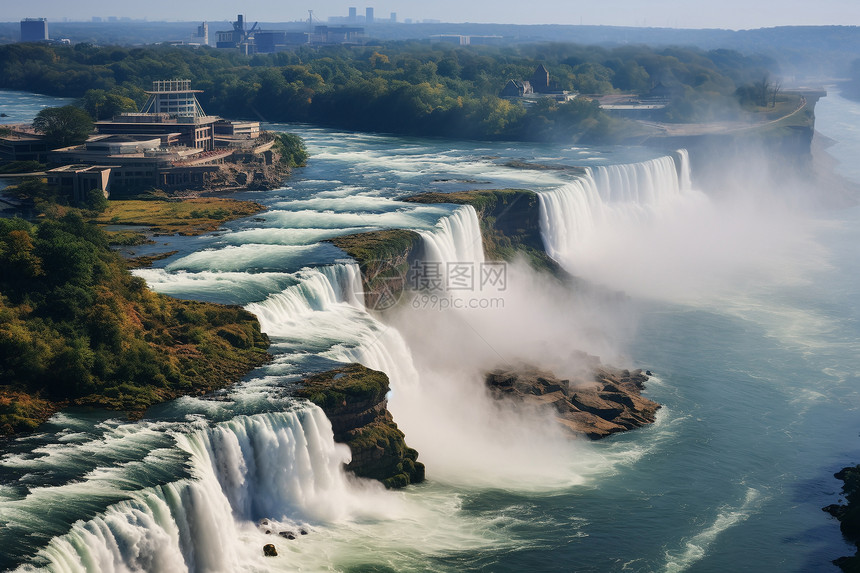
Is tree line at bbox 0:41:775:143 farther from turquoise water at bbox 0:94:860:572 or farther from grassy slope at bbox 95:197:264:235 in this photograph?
turquoise water at bbox 0:94:860:572

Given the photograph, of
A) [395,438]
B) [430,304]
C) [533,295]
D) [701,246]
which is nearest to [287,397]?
[395,438]

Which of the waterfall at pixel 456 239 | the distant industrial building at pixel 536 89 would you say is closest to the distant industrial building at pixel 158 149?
the waterfall at pixel 456 239

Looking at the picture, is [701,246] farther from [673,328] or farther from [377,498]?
[377,498]

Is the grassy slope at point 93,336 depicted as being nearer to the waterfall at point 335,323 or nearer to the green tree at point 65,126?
the waterfall at point 335,323

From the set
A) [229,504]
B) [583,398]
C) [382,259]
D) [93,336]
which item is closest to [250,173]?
[382,259]

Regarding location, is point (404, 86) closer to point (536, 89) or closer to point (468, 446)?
point (536, 89)
